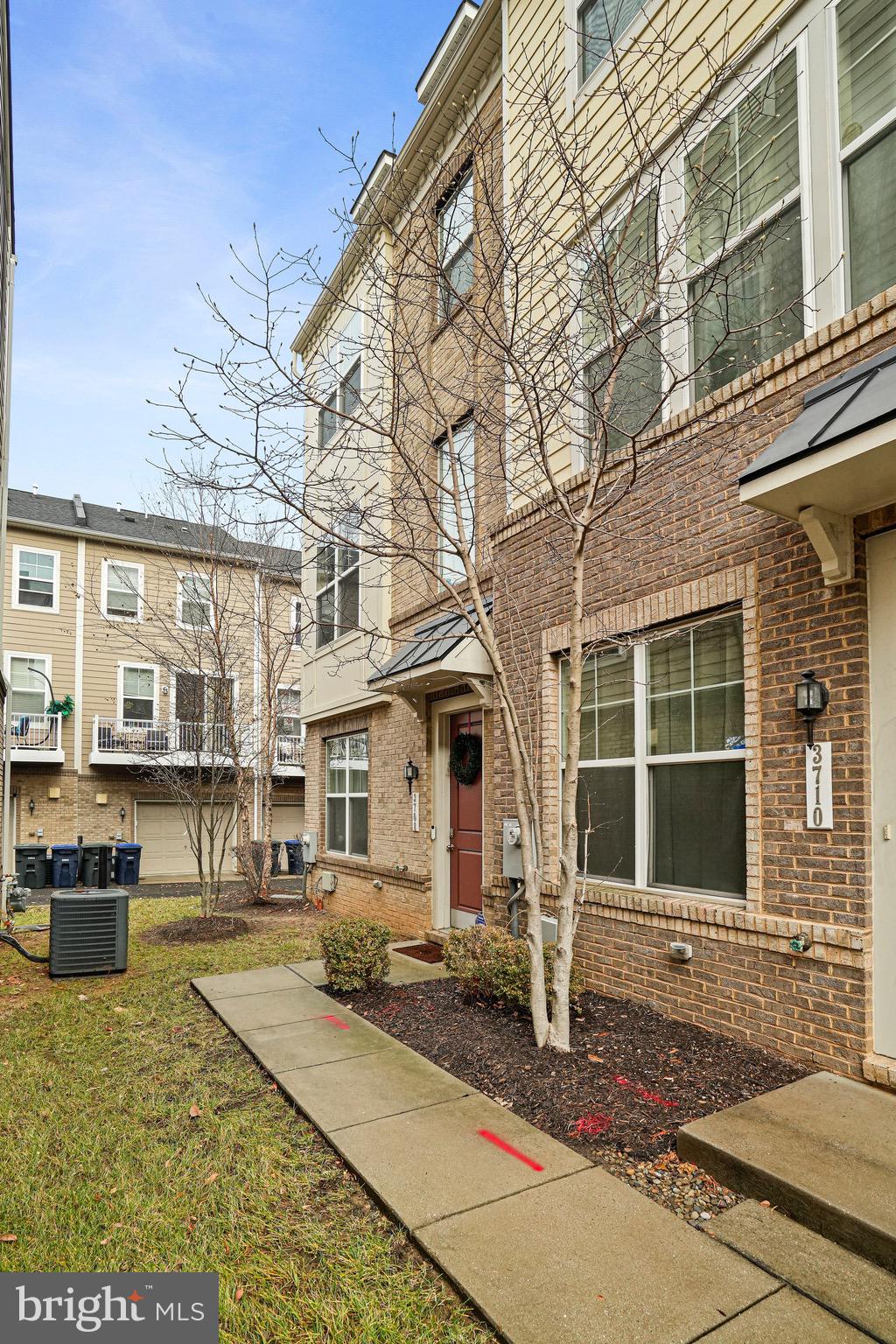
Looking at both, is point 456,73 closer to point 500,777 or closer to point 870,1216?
point 500,777

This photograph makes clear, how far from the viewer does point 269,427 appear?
509cm

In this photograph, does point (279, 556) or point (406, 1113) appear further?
point (279, 556)

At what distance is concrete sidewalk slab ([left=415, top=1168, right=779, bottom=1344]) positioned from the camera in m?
2.29

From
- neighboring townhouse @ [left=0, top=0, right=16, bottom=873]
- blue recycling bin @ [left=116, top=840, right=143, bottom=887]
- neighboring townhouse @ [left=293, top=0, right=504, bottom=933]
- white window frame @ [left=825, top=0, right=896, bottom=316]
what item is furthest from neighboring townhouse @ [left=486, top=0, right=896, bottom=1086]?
blue recycling bin @ [left=116, top=840, right=143, bottom=887]

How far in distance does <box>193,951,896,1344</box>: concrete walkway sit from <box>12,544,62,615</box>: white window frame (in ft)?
60.7

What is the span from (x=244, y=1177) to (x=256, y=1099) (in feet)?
2.88

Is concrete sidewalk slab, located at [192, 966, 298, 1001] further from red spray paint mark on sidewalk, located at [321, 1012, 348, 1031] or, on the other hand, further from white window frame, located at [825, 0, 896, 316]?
white window frame, located at [825, 0, 896, 316]

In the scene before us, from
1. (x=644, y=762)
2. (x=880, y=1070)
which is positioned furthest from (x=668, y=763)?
(x=880, y=1070)

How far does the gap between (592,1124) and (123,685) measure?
1973 centimetres

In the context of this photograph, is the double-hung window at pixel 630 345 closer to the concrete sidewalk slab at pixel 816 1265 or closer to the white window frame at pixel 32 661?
the concrete sidewalk slab at pixel 816 1265

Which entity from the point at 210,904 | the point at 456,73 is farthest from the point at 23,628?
the point at 456,73

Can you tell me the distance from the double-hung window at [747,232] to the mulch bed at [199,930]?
7.94m

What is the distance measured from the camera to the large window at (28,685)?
63.8 ft

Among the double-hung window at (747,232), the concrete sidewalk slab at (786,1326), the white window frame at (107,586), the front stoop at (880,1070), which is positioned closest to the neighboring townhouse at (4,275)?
the double-hung window at (747,232)
